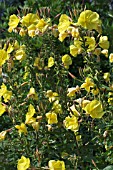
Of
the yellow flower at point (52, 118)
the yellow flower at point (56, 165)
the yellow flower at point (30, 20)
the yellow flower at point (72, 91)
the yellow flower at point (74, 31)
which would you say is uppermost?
the yellow flower at point (30, 20)

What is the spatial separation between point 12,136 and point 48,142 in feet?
1.31

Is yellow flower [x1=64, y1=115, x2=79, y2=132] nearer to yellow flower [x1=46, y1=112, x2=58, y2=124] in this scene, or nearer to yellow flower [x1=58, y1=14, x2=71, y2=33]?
yellow flower [x1=46, y1=112, x2=58, y2=124]

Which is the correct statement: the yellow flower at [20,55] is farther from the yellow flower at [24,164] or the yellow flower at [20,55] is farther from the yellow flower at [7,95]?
the yellow flower at [24,164]

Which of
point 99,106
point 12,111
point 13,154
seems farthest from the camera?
point 13,154

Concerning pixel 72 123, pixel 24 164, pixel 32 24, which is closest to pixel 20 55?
pixel 32 24

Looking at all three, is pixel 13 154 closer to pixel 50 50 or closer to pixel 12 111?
pixel 12 111

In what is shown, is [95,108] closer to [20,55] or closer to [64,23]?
[64,23]

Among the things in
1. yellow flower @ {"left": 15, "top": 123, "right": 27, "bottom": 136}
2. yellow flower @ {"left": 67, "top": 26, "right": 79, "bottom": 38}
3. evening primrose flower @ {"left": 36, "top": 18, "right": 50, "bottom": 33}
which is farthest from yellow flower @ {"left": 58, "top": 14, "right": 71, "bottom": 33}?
yellow flower @ {"left": 15, "top": 123, "right": 27, "bottom": 136}

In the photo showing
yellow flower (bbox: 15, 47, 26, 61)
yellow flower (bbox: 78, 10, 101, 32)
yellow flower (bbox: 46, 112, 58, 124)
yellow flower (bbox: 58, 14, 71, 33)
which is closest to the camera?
yellow flower (bbox: 78, 10, 101, 32)

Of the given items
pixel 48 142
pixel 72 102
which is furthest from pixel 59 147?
pixel 72 102

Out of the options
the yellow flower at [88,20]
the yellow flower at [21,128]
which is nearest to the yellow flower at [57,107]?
the yellow flower at [21,128]

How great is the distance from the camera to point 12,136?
10.4 feet

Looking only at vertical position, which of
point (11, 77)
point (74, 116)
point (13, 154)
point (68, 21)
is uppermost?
point (68, 21)

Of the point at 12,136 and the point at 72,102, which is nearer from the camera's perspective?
the point at 72,102
